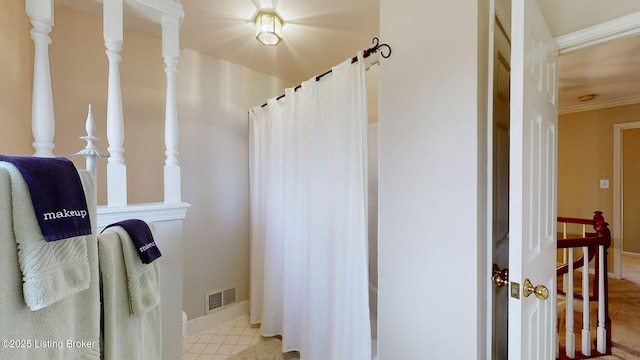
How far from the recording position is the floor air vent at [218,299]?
2.31 meters

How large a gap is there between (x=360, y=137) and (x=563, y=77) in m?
2.75

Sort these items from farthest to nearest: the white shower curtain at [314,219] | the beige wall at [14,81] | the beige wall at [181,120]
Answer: the beige wall at [181,120], the white shower curtain at [314,219], the beige wall at [14,81]

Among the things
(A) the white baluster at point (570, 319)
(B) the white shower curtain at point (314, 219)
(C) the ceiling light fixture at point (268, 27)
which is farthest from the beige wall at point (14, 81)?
(A) the white baluster at point (570, 319)

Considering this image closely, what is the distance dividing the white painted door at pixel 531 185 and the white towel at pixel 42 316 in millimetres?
1184

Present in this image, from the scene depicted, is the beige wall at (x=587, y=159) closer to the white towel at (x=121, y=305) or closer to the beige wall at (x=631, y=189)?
the beige wall at (x=631, y=189)

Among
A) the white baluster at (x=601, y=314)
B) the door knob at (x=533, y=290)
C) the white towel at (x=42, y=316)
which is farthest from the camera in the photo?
the white baluster at (x=601, y=314)

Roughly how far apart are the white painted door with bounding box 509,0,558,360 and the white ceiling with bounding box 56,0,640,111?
0.72ft

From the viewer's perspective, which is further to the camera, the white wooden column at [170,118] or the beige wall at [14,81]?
the white wooden column at [170,118]

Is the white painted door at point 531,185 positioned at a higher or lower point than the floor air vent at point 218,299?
higher

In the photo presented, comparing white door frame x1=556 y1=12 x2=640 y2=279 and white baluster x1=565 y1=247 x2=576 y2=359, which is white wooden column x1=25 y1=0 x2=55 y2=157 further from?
white baluster x1=565 y1=247 x2=576 y2=359

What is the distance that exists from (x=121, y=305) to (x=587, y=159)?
521 centimetres

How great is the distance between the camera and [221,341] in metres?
2.13

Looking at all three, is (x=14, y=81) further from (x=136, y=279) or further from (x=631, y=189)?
(x=631, y=189)

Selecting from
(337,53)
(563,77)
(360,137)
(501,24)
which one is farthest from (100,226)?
(563,77)
